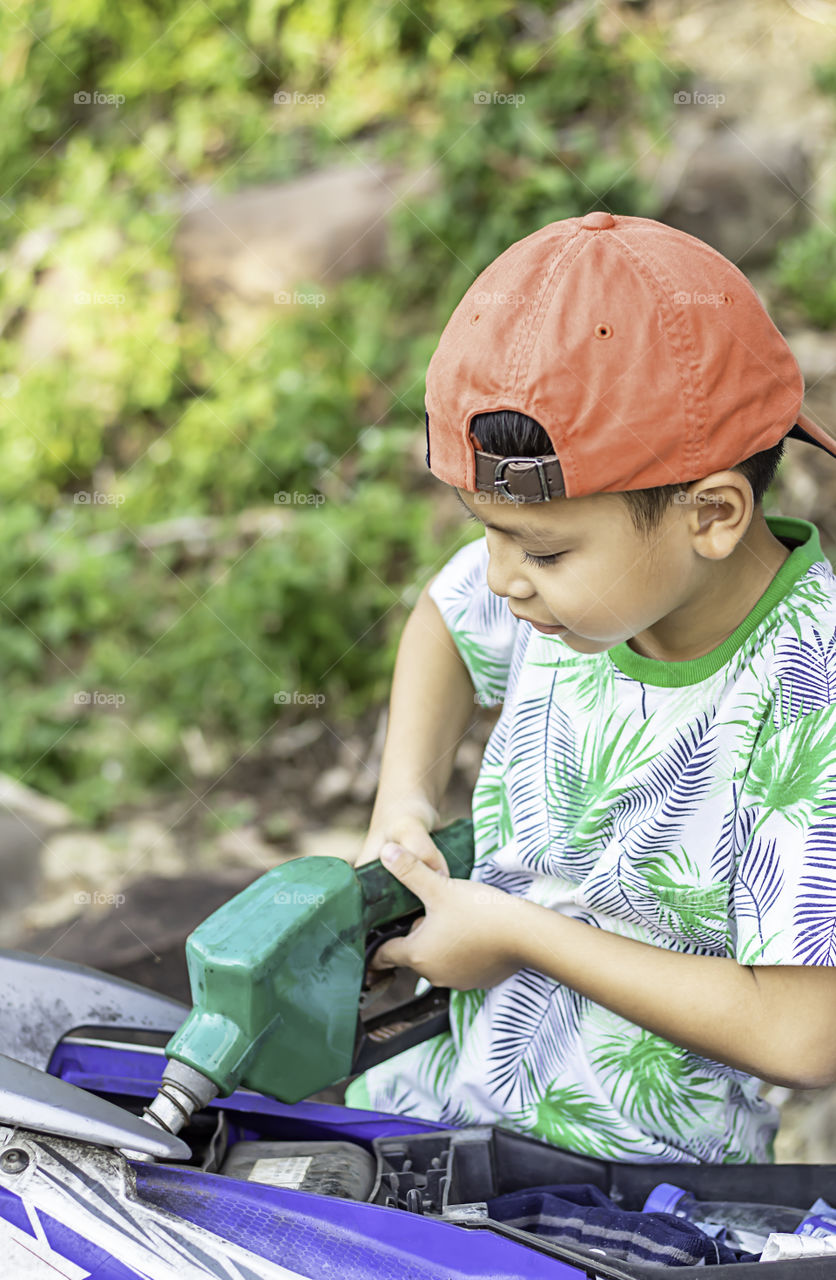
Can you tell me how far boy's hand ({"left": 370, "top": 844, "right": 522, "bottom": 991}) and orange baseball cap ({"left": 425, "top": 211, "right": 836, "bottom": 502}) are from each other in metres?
0.46

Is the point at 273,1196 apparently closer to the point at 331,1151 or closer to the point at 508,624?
the point at 331,1151

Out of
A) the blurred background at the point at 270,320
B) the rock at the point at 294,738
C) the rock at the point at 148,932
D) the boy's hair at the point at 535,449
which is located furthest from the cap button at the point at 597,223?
the rock at the point at 294,738

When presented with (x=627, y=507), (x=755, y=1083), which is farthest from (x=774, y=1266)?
(x=627, y=507)

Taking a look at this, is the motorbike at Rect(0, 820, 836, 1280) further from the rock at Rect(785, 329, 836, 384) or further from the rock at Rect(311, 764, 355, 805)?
the rock at Rect(785, 329, 836, 384)

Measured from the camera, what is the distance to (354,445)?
380 cm

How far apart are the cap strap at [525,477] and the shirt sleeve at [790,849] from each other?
0.33m

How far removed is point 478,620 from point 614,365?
54cm

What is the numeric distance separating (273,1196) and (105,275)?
3.98 metres

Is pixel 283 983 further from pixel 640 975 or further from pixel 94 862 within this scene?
pixel 94 862

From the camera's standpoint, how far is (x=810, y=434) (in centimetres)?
120

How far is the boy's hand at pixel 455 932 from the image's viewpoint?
1.27 metres

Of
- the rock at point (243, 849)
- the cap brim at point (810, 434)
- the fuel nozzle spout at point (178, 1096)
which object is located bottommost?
the rock at point (243, 849)

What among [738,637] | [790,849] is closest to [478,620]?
[738,637]

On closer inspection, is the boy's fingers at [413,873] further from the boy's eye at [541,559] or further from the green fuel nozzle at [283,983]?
the boy's eye at [541,559]
